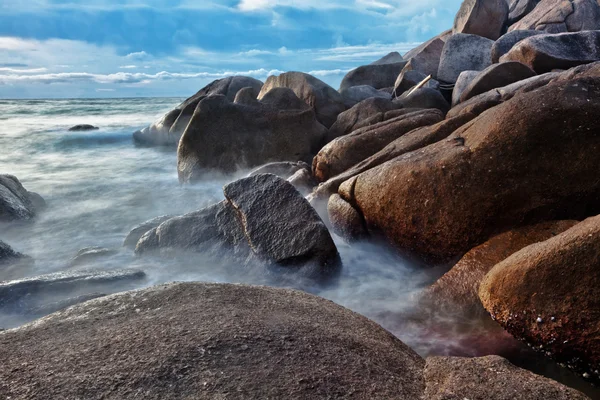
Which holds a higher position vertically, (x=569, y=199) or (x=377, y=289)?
(x=569, y=199)

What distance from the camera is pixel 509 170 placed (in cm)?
447

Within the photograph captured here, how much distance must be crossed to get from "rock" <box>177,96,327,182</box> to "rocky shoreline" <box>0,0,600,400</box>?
0.04 metres

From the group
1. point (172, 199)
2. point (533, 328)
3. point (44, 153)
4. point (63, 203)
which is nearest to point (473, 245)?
point (533, 328)

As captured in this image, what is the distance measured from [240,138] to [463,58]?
23.5 feet

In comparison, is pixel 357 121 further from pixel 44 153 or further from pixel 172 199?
pixel 44 153

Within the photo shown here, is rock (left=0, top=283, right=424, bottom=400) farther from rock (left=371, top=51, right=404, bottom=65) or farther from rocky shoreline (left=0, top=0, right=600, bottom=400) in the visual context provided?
rock (left=371, top=51, right=404, bottom=65)

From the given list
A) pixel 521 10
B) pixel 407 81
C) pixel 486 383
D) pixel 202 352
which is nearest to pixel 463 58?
pixel 407 81

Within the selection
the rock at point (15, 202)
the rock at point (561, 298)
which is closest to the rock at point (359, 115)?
the rock at point (15, 202)

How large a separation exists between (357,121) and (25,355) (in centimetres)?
759

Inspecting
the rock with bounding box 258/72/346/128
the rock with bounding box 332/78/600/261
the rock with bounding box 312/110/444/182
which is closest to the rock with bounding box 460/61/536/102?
the rock with bounding box 312/110/444/182

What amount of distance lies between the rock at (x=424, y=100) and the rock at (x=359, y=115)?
63cm

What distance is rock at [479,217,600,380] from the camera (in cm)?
318

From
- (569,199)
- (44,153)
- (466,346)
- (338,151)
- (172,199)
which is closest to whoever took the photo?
(466,346)

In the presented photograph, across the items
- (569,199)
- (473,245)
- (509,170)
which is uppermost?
(509,170)
